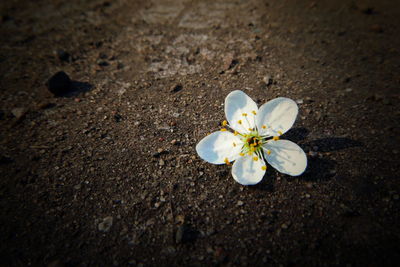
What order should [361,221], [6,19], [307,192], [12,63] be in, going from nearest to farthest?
1. [361,221]
2. [307,192]
3. [12,63]
4. [6,19]

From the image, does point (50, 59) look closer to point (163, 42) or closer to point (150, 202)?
point (163, 42)

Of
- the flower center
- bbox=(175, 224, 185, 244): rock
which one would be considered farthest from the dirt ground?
the flower center

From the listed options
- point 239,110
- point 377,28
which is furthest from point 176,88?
point 377,28

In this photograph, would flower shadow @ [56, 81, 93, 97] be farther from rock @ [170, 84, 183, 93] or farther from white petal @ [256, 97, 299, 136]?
white petal @ [256, 97, 299, 136]

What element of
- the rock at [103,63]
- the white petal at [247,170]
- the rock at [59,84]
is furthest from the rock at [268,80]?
the rock at [59,84]

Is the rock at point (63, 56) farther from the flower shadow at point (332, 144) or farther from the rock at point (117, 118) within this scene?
the flower shadow at point (332, 144)

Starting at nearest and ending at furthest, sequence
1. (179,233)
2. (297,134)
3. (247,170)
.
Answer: (179,233) → (247,170) → (297,134)

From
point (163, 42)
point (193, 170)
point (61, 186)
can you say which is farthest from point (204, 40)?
point (61, 186)

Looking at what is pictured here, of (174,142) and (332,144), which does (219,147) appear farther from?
(332,144)
